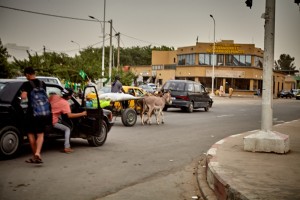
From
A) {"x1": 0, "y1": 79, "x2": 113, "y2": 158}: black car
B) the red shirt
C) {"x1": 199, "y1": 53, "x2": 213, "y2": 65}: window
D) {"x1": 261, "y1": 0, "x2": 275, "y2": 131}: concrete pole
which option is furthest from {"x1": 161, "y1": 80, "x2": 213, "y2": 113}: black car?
{"x1": 199, "y1": 53, "x2": 213, "y2": 65}: window

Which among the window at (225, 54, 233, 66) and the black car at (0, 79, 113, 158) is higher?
the window at (225, 54, 233, 66)

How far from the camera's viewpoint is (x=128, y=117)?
47.1 ft

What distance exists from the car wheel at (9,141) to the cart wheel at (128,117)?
678cm

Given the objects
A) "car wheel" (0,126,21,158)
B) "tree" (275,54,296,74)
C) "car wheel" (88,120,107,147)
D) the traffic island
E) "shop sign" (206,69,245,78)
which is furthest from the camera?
"tree" (275,54,296,74)

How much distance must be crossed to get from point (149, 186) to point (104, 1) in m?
37.1

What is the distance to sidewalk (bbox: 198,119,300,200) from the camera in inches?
193

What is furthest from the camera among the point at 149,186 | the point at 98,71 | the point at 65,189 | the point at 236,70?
the point at 236,70

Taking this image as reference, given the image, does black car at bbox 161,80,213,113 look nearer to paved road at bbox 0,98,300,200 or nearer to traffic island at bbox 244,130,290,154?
paved road at bbox 0,98,300,200

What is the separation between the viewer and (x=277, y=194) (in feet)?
15.8

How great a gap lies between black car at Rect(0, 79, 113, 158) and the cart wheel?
188 inches

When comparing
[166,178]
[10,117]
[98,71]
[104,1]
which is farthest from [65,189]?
[104,1]

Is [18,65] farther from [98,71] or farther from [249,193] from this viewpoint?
[249,193]

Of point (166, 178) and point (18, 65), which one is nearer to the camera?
point (166, 178)

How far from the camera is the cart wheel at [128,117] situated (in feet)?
46.6
